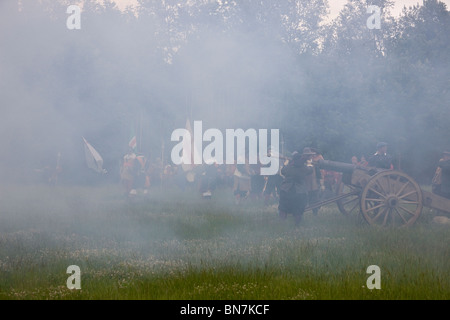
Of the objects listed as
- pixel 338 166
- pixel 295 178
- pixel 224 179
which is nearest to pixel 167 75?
pixel 295 178

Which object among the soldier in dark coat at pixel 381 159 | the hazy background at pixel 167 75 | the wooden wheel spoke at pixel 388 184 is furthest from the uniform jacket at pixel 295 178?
the soldier in dark coat at pixel 381 159

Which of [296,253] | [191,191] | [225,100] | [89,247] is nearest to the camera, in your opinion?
[296,253]

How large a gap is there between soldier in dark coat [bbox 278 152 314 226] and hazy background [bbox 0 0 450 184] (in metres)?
1.19

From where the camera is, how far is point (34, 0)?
634 cm

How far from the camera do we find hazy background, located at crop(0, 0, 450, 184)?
6973 mm

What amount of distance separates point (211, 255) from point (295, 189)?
12.9 feet

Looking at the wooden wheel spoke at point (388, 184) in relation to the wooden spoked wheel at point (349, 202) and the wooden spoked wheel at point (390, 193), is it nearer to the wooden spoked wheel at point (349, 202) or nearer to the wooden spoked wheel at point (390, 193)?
the wooden spoked wheel at point (390, 193)

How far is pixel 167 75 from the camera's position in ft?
30.8

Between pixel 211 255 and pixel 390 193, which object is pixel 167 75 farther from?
pixel 390 193

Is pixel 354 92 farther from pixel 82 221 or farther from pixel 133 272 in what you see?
pixel 133 272

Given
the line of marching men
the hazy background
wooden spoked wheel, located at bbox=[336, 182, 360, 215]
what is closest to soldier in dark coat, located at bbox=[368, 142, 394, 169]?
wooden spoked wheel, located at bbox=[336, 182, 360, 215]

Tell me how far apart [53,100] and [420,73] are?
56.8 ft

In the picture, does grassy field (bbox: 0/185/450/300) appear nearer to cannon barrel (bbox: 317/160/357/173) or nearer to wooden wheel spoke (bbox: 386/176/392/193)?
wooden wheel spoke (bbox: 386/176/392/193)
